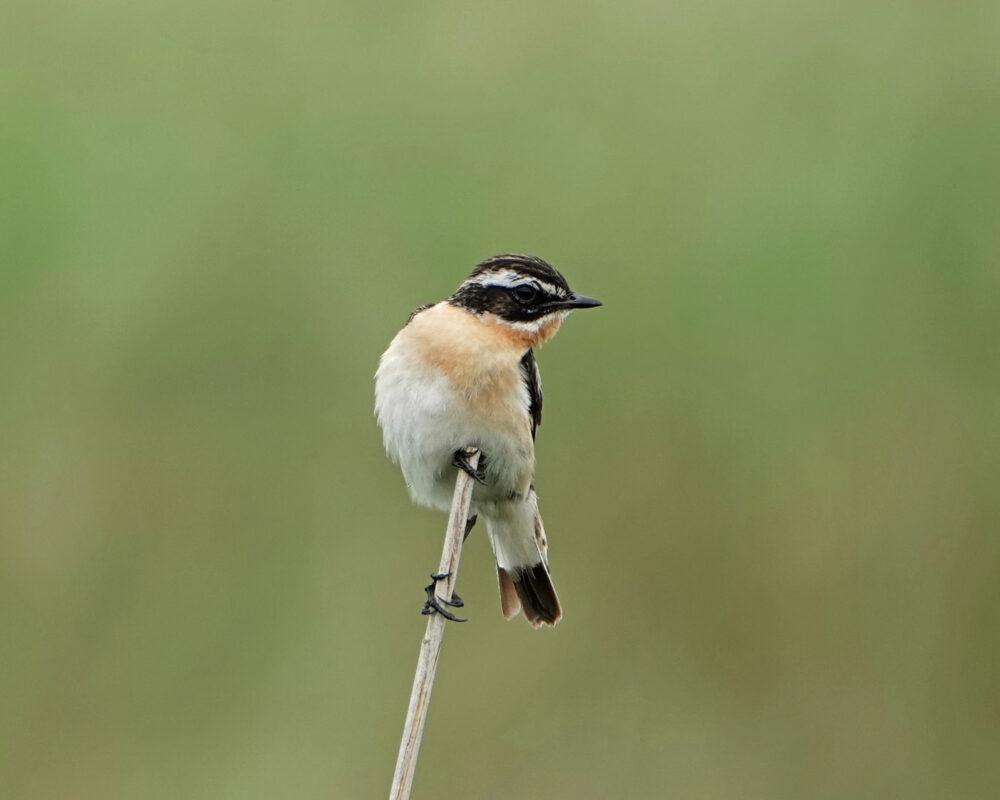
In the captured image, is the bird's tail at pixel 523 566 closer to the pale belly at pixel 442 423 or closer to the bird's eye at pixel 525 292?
the pale belly at pixel 442 423

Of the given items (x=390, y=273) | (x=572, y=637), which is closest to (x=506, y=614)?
(x=572, y=637)

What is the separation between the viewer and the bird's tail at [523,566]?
5824mm

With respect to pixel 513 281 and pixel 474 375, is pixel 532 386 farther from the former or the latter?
pixel 513 281

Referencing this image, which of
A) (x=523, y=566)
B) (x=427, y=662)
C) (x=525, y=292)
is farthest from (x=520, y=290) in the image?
(x=427, y=662)

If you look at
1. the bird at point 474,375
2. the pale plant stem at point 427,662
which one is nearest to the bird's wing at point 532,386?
the bird at point 474,375

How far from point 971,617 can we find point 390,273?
3354 mm

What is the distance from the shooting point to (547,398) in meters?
6.55

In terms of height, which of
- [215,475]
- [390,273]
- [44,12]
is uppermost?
[44,12]

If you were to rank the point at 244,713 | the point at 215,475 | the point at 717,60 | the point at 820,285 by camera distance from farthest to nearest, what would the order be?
the point at 717,60 < the point at 820,285 < the point at 215,475 < the point at 244,713

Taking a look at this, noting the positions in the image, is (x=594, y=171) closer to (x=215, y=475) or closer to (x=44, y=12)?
(x=215, y=475)

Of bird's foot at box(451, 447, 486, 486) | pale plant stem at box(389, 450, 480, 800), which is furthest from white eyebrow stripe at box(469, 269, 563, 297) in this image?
pale plant stem at box(389, 450, 480, 800)

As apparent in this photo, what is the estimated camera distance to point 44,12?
7.58m

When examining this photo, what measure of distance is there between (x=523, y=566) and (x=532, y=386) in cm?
88

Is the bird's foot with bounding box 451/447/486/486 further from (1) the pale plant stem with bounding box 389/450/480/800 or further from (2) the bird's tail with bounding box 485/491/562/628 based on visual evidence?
(2) the bird's tail with bounding box 485/491/562/628
